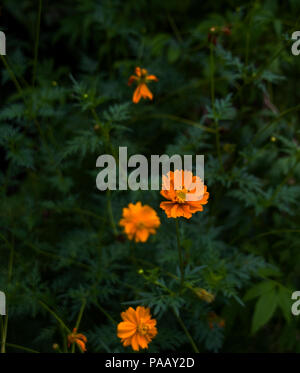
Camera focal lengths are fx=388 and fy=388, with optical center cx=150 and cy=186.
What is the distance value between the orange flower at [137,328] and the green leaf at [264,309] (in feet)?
1.47

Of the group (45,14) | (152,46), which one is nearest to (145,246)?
(152,46)

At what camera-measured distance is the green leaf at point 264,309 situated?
139 centimetres

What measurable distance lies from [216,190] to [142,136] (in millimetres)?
547

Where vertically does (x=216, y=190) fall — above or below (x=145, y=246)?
above

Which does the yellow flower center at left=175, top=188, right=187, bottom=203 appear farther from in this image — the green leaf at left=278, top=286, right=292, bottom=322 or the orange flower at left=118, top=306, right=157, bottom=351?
the green leaf at left=278, top=286, right=292, bottom=322

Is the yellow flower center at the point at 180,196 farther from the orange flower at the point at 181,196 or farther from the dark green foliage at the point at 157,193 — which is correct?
the dark green foliage at the point at 157,193

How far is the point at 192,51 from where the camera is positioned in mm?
2080

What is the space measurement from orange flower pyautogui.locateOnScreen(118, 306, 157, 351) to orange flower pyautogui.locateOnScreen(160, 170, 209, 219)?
33 cm

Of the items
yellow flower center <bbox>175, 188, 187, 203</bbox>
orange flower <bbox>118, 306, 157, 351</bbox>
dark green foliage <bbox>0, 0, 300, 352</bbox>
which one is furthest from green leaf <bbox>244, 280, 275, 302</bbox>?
yellow flower center <bbox>175, 188, 187, 203</bbox>

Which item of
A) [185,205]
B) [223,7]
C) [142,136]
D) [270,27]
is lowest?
[185,205]

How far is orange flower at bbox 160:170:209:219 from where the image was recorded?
1.05 m

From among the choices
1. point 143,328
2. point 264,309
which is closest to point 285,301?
point 264,309
